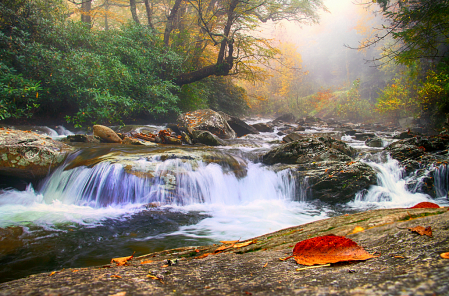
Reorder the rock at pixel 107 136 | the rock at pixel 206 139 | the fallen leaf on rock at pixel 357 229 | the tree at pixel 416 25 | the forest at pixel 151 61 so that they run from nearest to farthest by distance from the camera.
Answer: the fallen leaf on rock at pixel 357 229 < the tree at pixel 416 25 < the rock at pixel 107 136 < the forest at pixel 151 61 < the rock at pixel 206 139

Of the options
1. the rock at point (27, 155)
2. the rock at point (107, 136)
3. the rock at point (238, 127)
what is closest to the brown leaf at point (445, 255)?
the rock at point (27, 155)

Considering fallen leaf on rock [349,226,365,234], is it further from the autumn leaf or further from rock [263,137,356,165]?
rock [263,137,356,165]

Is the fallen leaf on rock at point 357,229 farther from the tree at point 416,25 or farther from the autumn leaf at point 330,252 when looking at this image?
the tree at point 416,25

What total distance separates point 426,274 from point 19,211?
6.04m

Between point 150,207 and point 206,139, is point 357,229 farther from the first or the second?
point 206,139

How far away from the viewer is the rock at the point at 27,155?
5.10 metres

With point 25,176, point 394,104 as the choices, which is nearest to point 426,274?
point 25,176

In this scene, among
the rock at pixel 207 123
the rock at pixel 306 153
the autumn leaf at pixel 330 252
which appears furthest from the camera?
the rock at pixel 207 123

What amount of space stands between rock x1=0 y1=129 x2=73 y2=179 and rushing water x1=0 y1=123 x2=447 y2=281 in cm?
29

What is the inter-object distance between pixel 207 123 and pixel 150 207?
6781 millimetres

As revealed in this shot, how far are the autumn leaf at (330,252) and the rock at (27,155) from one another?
20.8 ft

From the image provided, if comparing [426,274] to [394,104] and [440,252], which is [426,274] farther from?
[394,104]

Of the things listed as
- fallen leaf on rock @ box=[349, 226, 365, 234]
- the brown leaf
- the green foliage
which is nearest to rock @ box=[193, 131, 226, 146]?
the green foliage

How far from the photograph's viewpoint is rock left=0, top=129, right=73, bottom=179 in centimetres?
510
